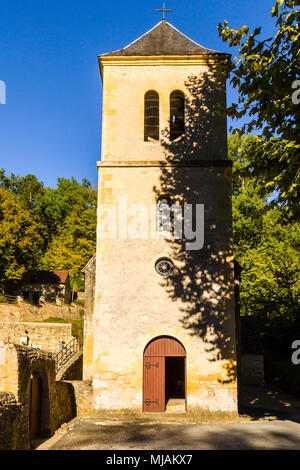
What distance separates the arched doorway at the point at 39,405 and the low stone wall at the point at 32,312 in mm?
19005

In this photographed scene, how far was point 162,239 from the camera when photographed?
13148mm

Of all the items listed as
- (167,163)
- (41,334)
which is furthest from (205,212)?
(41,334)

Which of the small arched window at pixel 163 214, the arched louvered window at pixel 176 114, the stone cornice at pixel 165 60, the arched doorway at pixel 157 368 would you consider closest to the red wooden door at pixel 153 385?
the arched doorway at pixel 157 368

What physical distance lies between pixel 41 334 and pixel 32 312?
5.02 metres

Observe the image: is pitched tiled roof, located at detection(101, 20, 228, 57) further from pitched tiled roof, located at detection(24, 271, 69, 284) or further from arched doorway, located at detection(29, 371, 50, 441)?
pitched tiled roof, located at detection(24, 271, 69, 284)

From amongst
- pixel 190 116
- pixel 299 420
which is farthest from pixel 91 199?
pixel 299 420

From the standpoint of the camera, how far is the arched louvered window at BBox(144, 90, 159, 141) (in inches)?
585

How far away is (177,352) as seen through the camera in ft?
40.9

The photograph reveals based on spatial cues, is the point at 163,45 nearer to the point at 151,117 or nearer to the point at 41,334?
the point at 151,117

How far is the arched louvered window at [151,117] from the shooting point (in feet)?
48.8

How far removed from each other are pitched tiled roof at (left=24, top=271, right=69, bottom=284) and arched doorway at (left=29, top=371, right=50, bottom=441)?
87.9 ft

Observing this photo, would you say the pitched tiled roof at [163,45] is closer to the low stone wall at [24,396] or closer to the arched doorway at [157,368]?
the arched doorway at [157,368]
